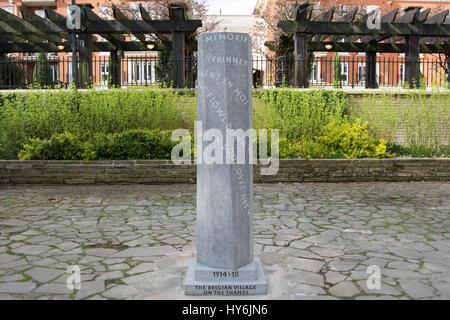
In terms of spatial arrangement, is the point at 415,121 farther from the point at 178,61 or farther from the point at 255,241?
the point at 255,241

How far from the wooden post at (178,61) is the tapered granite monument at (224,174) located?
10234mm

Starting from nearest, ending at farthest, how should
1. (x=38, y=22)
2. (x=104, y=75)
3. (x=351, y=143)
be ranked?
(x=351, y=143)
(x=38, y=22)
(x=104, y=75)

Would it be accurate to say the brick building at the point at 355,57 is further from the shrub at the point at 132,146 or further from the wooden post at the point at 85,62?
the shrub at the point at 132,146

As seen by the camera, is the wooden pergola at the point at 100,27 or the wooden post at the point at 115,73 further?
the wooden post at the point at 115,73

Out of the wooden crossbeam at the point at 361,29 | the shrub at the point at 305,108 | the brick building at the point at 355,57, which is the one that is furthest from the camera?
the brick building at the point at 355,57

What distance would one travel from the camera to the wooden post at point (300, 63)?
14102 millimetres

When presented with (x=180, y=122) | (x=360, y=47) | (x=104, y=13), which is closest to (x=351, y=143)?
(x=180, y=122)

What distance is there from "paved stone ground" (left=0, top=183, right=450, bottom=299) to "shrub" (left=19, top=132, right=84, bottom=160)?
123 centimetres

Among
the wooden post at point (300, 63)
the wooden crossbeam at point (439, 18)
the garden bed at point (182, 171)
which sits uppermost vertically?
the wooden crossbeam at point (439, 18)

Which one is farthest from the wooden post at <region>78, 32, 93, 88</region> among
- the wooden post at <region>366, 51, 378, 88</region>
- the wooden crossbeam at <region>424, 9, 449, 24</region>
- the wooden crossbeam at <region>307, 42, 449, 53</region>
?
the wooden crossbeam at <region>424, 9, 449, 24</region>

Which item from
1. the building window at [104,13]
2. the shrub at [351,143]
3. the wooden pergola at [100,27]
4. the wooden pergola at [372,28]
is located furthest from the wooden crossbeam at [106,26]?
the building window at [104,13]

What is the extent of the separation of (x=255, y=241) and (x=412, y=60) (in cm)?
1297

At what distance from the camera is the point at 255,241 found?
203 inches
